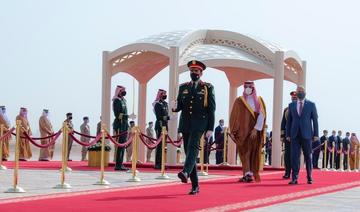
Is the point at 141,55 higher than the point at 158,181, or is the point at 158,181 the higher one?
the point at 141,55

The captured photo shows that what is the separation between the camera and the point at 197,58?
22734mm

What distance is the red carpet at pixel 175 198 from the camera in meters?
9.35

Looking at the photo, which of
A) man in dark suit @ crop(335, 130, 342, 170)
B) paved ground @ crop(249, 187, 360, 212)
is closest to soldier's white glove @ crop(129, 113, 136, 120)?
man in dark suit @ crop(335, 130, 342, 170)

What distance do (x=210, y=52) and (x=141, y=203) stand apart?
13.7 meters

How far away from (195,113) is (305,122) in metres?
4.28

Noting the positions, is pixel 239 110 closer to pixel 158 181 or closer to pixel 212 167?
pixel 158 181

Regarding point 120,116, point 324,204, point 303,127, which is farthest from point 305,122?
point 120,116

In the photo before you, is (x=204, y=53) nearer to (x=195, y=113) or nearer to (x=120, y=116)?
(x=120, y=116)

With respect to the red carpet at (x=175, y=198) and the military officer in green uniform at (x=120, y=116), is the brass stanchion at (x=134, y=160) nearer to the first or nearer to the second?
the red carpet at (x=175, y=198)

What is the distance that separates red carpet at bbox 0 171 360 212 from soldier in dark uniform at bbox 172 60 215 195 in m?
0.72

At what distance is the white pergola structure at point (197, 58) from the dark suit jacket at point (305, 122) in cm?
640

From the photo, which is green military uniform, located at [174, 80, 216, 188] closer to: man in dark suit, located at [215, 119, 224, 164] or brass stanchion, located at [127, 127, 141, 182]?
brass stanchion, located at [127, 127, 141, 182]

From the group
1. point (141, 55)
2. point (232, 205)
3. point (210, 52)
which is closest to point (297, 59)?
point (210, 52)

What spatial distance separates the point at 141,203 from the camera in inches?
394
